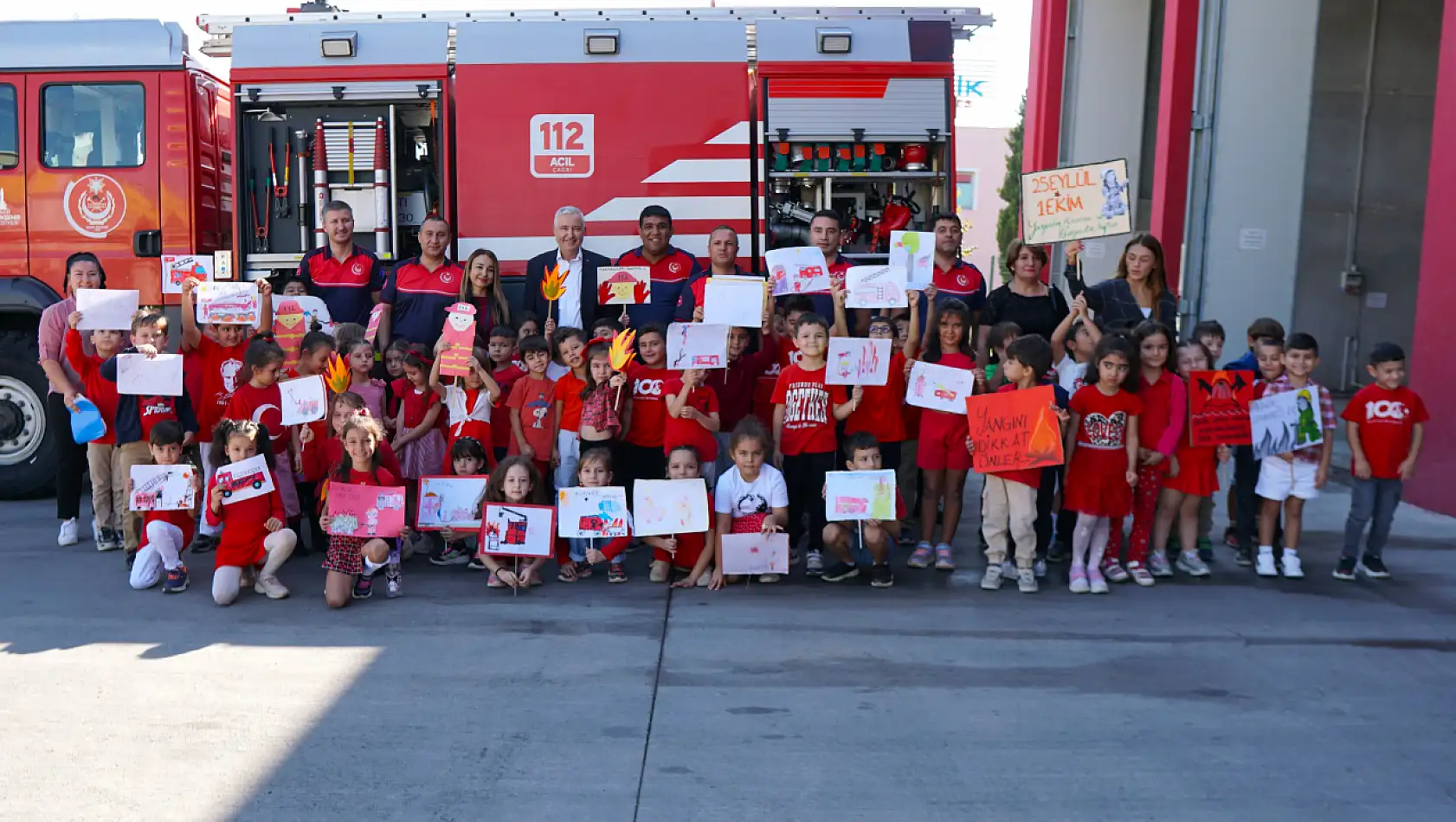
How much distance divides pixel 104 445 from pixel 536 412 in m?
2.57

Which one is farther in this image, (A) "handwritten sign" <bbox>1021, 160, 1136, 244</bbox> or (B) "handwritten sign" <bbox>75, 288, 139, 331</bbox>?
(A) "handwritten sign" <bbox>1021, 160, 1136, 244</bbox>

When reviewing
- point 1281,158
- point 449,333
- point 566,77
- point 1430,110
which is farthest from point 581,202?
point 1430,110

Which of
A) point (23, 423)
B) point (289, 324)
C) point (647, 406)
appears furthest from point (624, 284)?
point (23, 423)

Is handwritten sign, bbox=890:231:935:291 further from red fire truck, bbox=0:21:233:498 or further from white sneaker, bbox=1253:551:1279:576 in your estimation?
red fire truck, bbox=0:21:233:498

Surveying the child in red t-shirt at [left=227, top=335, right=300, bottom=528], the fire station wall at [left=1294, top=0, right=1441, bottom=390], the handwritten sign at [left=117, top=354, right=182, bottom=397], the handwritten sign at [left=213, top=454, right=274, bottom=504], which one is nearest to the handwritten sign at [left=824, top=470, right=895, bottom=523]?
the handwritten sign at [left=213, top=454, right=274, bottom=504]

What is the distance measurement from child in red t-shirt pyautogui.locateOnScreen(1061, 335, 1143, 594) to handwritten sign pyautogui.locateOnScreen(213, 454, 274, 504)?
4.20 metres

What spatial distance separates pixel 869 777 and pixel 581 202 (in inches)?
→ 204

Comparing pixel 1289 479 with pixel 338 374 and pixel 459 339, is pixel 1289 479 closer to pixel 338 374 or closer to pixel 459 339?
pixel 459 339

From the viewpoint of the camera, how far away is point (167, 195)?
8.22 m

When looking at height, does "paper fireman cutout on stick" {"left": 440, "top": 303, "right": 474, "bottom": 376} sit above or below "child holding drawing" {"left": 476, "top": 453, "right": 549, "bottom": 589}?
above

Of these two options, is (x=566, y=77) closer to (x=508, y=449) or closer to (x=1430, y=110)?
(x=508, y=449)

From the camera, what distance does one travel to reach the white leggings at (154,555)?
6.31 meters

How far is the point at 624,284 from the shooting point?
25.0 feet

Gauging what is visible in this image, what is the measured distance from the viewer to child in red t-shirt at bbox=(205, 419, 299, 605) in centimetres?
615
